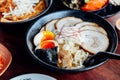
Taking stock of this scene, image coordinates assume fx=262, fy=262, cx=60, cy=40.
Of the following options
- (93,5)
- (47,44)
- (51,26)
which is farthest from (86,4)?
(47,44)

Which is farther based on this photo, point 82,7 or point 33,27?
point 82,7

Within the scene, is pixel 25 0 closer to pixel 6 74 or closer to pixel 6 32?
pixel 6 32

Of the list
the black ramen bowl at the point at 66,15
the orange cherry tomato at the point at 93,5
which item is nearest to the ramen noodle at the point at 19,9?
the black ramen bowl at the point at 66,15

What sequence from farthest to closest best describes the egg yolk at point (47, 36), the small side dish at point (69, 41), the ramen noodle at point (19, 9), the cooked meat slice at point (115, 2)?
the cooked meat slice at point (115, 2), the ramen noodle at point (19, 9), the egg yolk at point (47, 36), the small side dish at point (69, 41)

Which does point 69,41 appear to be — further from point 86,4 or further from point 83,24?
point 86,4

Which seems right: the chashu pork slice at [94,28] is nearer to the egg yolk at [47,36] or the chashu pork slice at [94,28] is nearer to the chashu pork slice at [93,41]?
the chashu pork slice at [93,41]

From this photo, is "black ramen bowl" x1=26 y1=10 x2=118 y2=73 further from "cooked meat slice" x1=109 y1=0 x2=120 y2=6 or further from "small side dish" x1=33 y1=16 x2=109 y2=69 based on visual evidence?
"cooked meat slice" x1=109 y1=0 x2=120 y2=6

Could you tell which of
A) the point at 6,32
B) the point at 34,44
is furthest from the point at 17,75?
the point at 6,32
